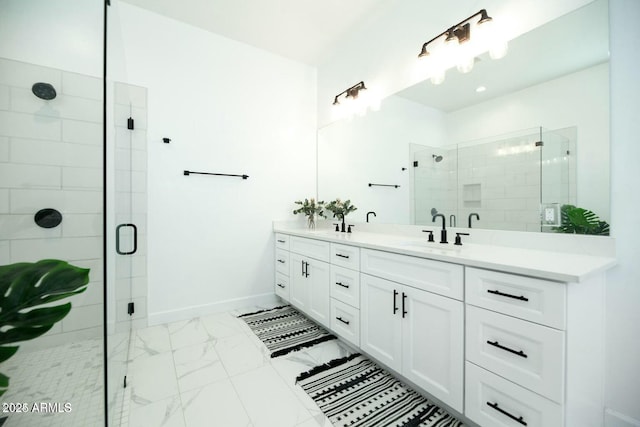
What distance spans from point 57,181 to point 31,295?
83 cm

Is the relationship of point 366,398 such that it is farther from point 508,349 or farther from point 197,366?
point 197,366

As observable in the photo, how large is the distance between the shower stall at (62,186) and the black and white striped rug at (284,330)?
3.05 feet

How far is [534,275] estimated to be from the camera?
3.15ft

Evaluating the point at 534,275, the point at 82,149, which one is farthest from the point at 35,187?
the point at 534,275

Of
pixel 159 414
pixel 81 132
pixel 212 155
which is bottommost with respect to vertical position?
pixel 159 414

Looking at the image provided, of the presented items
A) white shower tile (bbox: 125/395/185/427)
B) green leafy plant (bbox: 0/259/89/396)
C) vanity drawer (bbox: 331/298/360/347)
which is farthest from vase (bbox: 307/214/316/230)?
green leafy plant (bbox: 0/259/89/396)

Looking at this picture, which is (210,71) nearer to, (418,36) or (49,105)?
(49,105)

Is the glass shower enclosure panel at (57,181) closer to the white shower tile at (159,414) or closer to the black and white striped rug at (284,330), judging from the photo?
the white shower tile at (159,414)

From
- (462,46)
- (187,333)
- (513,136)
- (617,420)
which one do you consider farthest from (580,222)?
(187,333)

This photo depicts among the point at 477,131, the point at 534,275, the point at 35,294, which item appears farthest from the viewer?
the point at 477,131

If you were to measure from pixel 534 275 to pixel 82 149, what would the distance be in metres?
1.86

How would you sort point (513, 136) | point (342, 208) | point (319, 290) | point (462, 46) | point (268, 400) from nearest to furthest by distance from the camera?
point (268, 400), point (513, 136), point (462, 46), point (319, 290), point (342, 208)

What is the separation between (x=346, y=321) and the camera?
6.09 feet

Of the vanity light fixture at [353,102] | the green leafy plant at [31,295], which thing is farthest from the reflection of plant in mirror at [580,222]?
the green leafy plant at [31,295]
